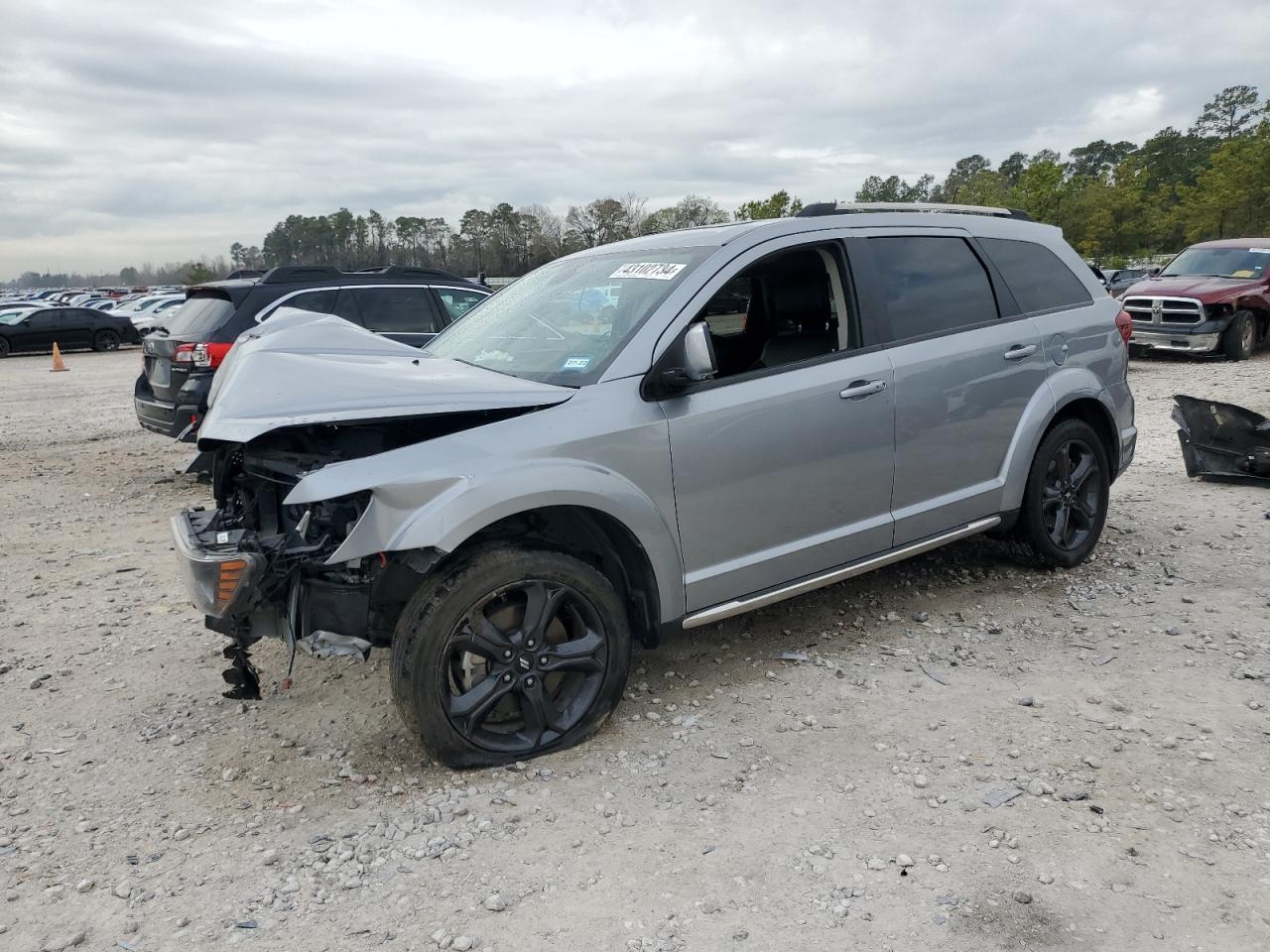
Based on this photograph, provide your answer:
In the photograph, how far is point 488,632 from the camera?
3271 millimetres

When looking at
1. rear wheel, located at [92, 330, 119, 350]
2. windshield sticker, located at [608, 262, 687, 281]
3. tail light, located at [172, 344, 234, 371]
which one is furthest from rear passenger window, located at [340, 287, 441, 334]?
rear wheel, located at [92, 330, 119, 350]

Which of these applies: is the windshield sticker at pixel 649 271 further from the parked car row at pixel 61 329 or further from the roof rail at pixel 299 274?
the parked car row at pixel 61 329

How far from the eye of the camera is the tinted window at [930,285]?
440 centimetres

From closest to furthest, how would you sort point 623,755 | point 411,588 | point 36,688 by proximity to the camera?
1. point 411,588
2. point 623,755
3. point 36,688

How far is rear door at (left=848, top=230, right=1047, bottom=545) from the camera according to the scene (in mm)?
4320

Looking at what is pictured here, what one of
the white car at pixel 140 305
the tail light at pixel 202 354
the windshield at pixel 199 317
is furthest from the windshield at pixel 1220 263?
the white car at pixel 140 305

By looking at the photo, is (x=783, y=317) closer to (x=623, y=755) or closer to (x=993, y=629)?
(x=993, y=629)

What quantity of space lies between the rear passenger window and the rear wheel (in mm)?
22388

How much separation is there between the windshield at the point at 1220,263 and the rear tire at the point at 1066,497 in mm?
12802

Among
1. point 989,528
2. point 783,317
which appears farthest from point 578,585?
point 989,528

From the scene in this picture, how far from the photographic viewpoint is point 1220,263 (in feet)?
51.6

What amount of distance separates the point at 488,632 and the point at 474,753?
1.46 feet

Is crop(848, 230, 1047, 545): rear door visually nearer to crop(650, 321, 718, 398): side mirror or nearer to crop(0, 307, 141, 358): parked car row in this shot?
crop(650, 321, 718, 398): side mirror

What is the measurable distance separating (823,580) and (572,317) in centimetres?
157
